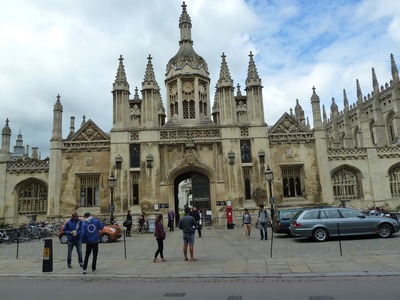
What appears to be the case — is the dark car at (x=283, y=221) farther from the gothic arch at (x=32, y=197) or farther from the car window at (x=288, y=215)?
the gothic arch at (x=32, y=197)

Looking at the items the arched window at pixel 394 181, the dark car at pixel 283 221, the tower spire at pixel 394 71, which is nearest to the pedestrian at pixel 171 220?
the dark car at pixel 283 221

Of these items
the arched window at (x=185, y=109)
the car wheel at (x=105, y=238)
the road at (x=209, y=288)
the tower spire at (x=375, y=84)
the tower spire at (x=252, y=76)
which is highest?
the tower spire at (x=375, y=84)

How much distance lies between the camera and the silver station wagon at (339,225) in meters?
15.1

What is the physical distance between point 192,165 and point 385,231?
1448 cm

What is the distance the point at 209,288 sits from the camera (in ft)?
25.0

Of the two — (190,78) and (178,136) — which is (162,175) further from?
(190,78)

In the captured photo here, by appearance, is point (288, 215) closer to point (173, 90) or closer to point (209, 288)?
point (209, 288)

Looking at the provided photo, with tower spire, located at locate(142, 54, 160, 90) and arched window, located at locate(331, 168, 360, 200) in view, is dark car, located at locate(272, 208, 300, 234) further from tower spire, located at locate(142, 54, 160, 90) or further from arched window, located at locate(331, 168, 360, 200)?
tower spire, located at locate(142, 54, 160, 90)

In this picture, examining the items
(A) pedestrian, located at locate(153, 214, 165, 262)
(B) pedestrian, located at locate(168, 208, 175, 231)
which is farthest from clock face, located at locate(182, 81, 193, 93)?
(A) pedestrian, located at locate(153, 214, 165, 262)

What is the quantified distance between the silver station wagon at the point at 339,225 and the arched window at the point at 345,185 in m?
14.8

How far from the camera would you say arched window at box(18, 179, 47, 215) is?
28.7 meters

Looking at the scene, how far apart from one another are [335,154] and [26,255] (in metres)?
24.5

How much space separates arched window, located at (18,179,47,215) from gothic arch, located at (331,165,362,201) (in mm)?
24879

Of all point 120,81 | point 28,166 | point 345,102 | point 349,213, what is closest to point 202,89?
point 120,81
